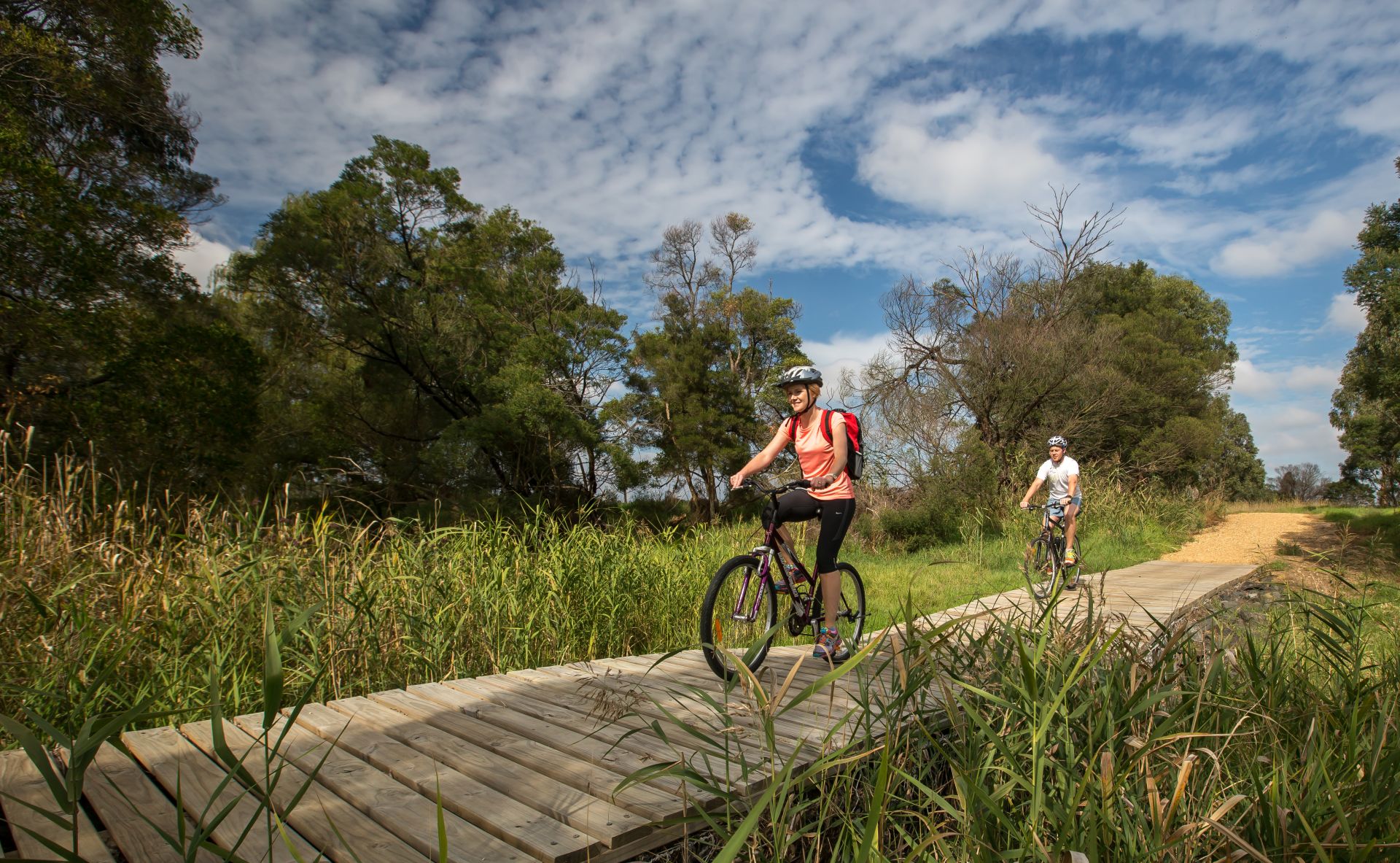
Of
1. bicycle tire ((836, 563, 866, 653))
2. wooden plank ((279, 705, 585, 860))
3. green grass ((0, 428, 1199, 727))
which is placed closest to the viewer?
wooden plank ((279, 705, 585, 860))

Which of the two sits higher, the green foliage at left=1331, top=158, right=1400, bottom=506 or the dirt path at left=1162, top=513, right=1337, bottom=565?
the green foliage at left=1331, top=158, right=1400, bottom=506

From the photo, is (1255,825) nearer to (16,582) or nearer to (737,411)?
(16,582)

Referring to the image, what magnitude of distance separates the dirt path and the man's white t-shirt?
435 cm

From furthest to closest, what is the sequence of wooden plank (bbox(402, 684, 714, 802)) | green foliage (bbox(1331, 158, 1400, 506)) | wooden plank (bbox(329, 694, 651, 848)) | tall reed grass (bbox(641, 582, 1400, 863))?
green foliage (bbox(1331, 158, 1400, 506)) < wooden plank (bbox(402, 684, 714, 802)) < wooden plank (bbox(329, 694, 651, 848)) < tall reed grass (bbox(641, 582, 1400, 863))

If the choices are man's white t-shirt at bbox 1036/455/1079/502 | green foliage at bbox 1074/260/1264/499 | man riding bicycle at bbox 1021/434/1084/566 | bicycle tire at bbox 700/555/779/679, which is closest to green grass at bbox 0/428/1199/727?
bicycle tire at bbox 700/555/779/679

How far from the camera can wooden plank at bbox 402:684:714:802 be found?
249 centimetres

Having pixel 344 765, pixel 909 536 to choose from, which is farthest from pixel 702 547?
pixel 909 536

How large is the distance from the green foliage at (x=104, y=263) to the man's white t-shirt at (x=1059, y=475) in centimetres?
1167

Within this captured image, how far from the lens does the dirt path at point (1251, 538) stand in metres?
12.4

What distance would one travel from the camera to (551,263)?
25094 millimetres

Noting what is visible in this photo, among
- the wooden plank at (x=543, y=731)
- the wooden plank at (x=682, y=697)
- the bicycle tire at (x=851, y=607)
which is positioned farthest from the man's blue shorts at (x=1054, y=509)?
the wooden plank at (x=543, y=731)

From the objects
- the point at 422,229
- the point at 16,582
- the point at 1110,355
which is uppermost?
the point at 422,229

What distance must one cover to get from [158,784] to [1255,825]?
3.21 meters

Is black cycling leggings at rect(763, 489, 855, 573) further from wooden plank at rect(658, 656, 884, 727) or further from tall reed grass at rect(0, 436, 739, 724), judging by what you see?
tall reed grass at rect(0, 436, 739, 724)
